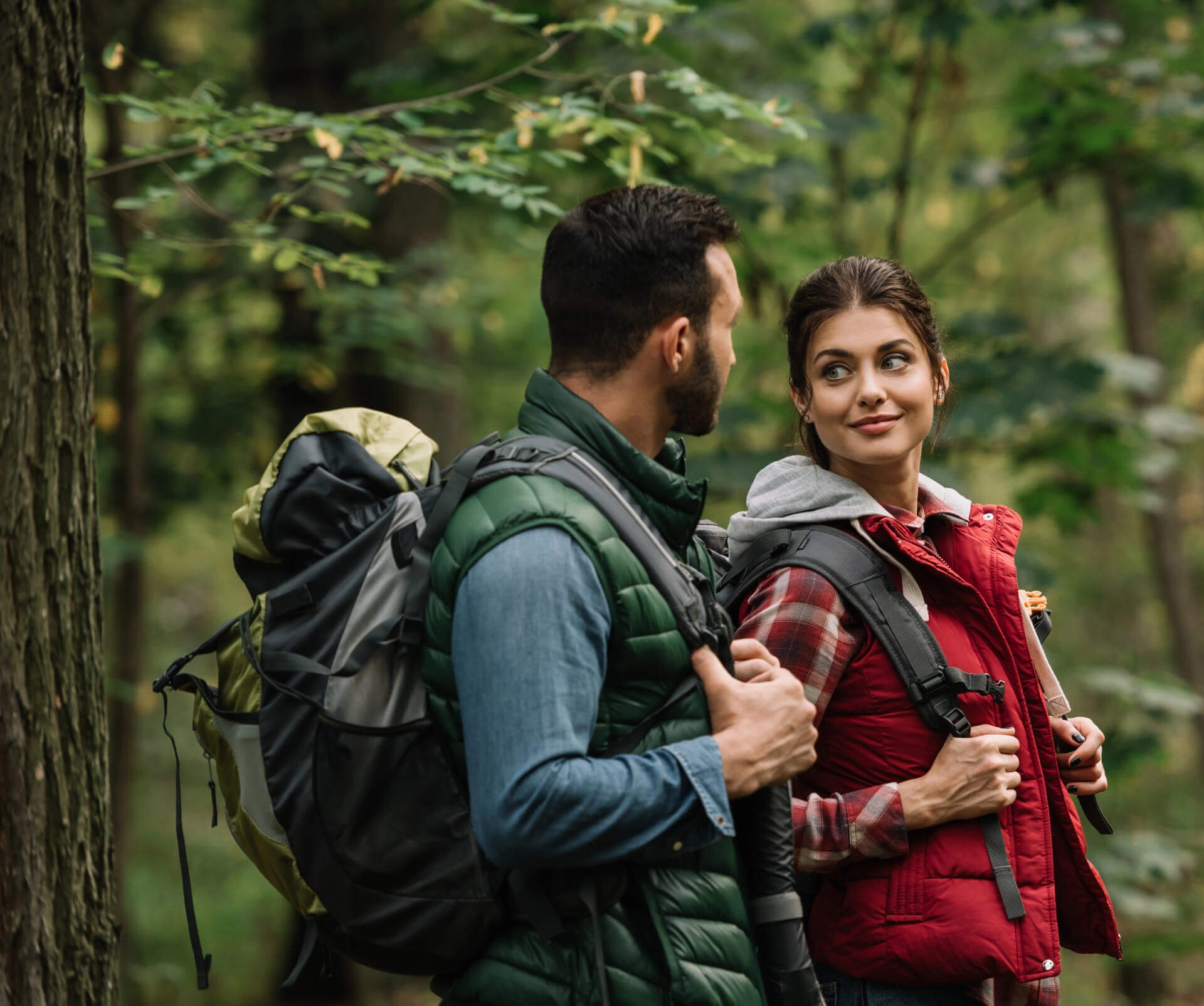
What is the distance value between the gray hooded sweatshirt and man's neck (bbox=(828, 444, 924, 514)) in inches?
1.4

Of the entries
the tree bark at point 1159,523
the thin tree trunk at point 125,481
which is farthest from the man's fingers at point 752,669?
the tree bark at point 1159,523

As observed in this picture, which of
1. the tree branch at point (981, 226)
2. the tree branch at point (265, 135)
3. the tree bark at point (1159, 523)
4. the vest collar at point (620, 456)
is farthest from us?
the tree bark at point (1159, 523)

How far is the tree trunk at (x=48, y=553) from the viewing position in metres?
2.21

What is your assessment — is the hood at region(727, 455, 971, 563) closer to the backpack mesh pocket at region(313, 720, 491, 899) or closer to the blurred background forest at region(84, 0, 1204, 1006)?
the backpack mesh pocket at region(313, 720, 491, 899)

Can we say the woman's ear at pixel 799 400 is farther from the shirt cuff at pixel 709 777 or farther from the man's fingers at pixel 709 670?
the shirt cuff at pixel 709 777

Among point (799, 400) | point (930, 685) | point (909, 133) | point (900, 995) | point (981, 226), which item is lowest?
point (900, 995)

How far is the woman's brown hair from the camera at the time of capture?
2.28 metres

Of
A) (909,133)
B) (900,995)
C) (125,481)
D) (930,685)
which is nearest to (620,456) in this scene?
(930,685)

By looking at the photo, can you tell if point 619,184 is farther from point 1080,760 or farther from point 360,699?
point 360,699

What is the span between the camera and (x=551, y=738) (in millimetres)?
1572

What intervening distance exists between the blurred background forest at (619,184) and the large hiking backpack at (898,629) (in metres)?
1.64

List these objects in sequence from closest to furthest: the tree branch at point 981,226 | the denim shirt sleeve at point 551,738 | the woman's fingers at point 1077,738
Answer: the denim shirt sleeve at point 551,738, the woman's fingers at point 1077,738, the tree branch at point 981,226

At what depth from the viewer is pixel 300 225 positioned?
6.16 metres

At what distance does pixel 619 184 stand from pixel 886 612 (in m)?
3.29
